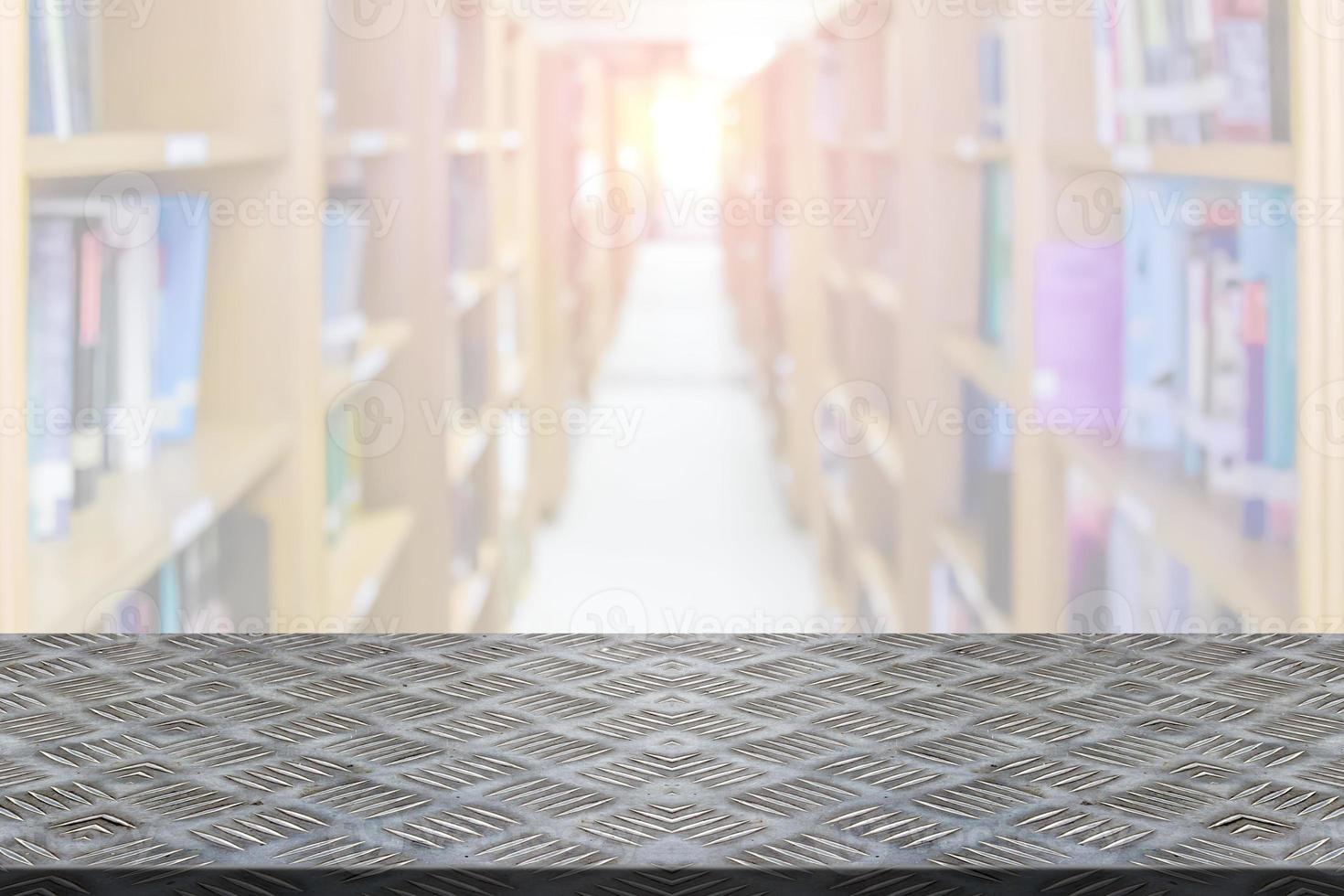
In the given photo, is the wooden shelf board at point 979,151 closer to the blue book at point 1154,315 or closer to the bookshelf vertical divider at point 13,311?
the blue book at point 1154,315

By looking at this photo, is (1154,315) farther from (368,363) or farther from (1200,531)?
(368,363)

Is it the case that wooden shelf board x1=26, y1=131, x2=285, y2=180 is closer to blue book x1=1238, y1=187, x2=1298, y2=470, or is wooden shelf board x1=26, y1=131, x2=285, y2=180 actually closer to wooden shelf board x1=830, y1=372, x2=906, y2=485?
blue book x1=1238, y1=187, x2=1298, y2=470

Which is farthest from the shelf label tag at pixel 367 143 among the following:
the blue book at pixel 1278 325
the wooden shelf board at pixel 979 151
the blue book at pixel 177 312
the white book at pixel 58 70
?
the blue book at pixel 1278 325

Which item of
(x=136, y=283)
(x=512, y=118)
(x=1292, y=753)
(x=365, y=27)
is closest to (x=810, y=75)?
(x=512, y=118)

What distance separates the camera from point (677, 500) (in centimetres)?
311

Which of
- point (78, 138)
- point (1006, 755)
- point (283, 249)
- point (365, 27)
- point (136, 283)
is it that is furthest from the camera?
point (365, 27)

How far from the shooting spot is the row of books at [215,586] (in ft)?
6.63

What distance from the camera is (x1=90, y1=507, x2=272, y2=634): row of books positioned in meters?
2.02

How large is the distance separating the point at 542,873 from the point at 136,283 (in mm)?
1536

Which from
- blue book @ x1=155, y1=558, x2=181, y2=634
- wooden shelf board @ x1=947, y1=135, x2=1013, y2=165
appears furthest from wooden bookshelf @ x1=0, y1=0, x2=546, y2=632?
wooden shelf board @ x1=947, y1=135, x2=1013, y2=165

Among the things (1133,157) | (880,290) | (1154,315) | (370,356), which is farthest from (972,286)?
(370,356)

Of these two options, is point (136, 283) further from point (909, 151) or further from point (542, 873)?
point (909, 151)

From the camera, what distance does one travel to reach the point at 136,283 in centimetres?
182

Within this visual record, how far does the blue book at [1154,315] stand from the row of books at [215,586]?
147 cm
